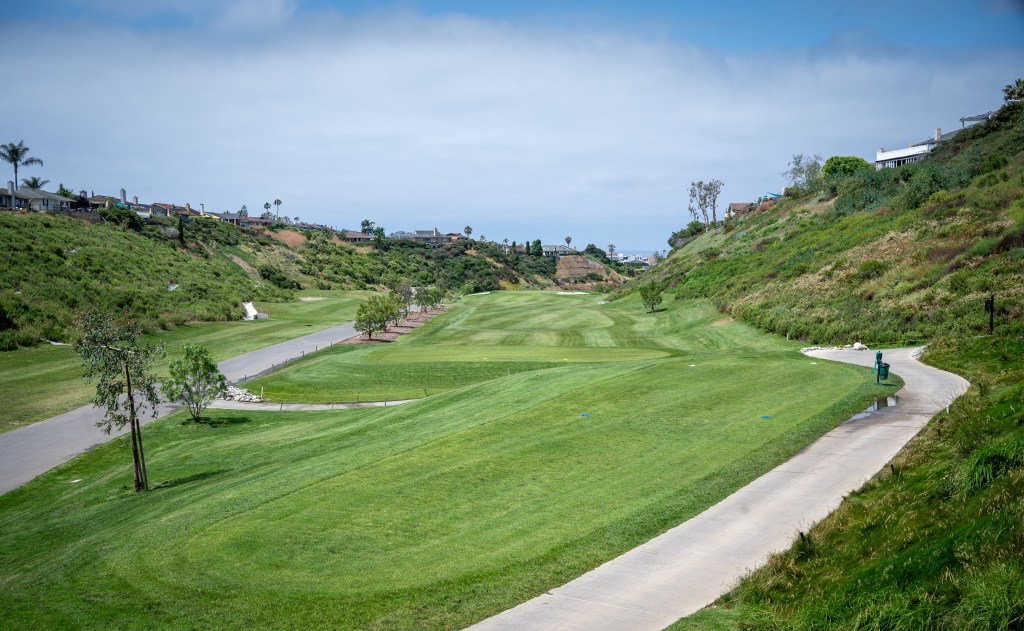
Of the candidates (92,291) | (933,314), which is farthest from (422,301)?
(933,314)

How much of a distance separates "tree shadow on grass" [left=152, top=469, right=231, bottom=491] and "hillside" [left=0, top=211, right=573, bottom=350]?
40.3m

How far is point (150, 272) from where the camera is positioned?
94.0m

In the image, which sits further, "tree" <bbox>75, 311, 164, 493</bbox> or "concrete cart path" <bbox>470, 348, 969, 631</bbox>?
"tree" <bbox>75, 311, 164, 493</bbox>

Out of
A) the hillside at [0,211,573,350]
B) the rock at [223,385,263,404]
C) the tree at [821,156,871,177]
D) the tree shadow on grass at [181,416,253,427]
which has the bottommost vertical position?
the tree shadow on grass at [181,416,253,427]

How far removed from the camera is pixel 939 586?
9469 millimetres

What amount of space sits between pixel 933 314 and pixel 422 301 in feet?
230

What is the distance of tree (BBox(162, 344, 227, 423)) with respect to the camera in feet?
125

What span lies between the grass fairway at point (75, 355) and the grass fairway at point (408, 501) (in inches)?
435

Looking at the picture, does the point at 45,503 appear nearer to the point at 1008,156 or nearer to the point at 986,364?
the point at 986,364

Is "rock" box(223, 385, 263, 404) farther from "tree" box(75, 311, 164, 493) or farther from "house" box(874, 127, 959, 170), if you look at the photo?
"house" box(874, 127, 959, 170)

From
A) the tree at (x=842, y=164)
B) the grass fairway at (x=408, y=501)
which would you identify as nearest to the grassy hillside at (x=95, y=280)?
the grass fairway at (x=408, y=501)

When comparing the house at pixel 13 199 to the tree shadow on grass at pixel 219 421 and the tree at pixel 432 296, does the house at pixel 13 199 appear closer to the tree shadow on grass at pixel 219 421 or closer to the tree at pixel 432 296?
the tree at pixel 432 296

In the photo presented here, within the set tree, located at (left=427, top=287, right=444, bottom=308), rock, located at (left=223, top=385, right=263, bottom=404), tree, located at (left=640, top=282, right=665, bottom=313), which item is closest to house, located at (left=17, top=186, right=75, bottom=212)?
tree, located at (left=427, top=287, right=444, bottom=308)

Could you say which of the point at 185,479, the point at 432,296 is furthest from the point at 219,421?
the point at 432,296
